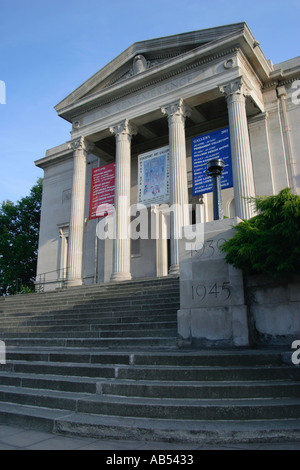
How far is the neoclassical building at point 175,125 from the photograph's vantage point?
52.1 feet

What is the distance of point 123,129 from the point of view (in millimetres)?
19078

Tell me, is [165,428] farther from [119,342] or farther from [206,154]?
[206,154]

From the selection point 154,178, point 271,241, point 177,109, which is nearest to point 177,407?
point 271,241

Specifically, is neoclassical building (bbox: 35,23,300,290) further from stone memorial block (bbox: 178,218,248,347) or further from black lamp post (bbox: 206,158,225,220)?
stone memorial block (bbox: 178,218,248,347)

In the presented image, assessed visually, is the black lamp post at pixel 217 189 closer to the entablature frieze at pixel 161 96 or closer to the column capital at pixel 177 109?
the entablature frieze at pixel 161 96

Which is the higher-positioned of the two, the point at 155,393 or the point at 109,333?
the point at 109,333

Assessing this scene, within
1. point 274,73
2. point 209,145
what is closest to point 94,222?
point 209,145

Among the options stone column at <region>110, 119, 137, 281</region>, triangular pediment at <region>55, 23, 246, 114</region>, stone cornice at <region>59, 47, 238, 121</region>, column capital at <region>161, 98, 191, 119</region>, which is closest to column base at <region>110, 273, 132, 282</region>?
stone column at <region>110, 119, 137, 281</region>

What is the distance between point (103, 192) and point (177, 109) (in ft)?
18.6

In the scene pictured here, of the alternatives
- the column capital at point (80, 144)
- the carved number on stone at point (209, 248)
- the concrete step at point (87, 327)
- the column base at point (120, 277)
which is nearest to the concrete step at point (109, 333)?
the concrete step at point (87, 327)

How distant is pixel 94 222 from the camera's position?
23.3 meters

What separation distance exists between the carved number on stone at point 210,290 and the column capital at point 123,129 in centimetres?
1378

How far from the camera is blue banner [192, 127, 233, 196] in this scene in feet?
50.2

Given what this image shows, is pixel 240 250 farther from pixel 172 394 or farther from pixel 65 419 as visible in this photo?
pixel 65 419
